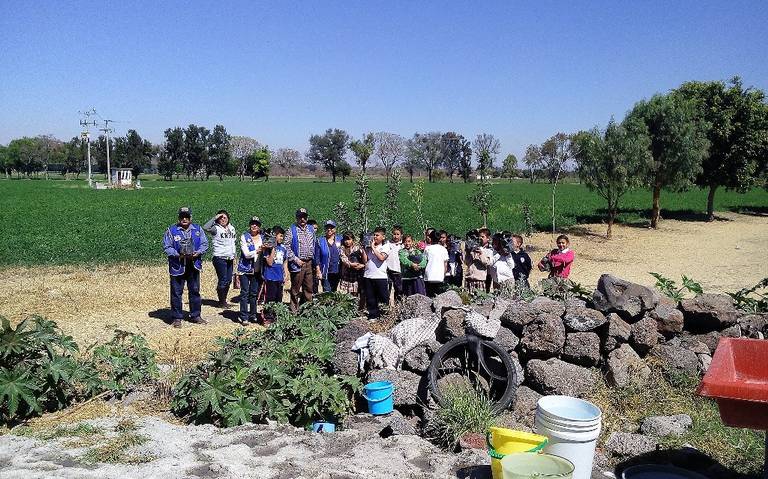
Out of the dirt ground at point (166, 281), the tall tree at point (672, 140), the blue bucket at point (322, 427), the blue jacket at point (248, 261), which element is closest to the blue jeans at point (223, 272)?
the dirt ground at point (166, 281)

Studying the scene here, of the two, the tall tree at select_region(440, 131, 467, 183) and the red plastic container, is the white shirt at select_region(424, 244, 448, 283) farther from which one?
the tall tree at select_region(440, 131, 467, 183)

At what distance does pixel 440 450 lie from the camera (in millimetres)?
4898

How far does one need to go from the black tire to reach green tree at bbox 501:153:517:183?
310 feet

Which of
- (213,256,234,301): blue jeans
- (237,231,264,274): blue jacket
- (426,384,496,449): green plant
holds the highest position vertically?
(237,231,264,274): blue jacket

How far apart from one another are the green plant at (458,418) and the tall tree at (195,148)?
9209 cm

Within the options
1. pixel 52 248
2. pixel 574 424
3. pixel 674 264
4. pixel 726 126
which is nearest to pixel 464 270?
pixel 574 424

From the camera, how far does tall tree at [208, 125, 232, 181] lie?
93500mm

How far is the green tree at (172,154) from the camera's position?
8919 centimetres

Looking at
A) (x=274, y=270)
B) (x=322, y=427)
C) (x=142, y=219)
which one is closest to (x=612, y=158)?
(x=274, y=270)

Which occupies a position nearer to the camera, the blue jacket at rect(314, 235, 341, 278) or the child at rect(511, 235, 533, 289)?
the child at rect(511, 235, 533, 289)

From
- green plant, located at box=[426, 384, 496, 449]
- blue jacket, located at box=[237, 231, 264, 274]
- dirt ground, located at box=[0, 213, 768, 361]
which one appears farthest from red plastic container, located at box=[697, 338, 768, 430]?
blue jacket, located at box=[237, 231, 264, 274]

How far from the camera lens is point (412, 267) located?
903 centimetres

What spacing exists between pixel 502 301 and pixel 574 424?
2.94 metres

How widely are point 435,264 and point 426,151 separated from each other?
345 feet
